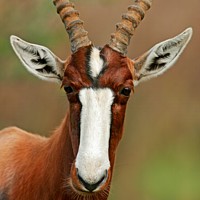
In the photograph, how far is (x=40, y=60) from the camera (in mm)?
10320

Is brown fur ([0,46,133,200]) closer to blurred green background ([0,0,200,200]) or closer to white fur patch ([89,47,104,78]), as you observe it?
white fur patch ([89,47,104,78])

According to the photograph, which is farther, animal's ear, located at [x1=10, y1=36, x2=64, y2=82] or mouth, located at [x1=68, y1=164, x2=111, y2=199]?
animal's ear, located at [x1=10, y1=36, x2=64, y2=82]

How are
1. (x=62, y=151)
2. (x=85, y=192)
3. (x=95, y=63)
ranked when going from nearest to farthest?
(x=85, y=192) < (x=95, y=63) < (x=62, y=151)

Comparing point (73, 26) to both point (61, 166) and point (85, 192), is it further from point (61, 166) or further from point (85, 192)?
point (85, 192)

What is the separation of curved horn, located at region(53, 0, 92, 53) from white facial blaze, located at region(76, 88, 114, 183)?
25.0 inches

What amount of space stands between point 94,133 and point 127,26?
1440 millimetres

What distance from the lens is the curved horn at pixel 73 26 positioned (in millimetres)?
10031

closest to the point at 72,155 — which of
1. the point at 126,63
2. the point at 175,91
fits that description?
the point at 126,63

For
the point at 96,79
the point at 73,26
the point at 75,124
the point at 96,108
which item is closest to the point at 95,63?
the point at 96,79

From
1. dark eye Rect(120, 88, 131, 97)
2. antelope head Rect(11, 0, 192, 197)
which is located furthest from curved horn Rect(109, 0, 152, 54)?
dark eye Rect(120, 88, 131, 97)

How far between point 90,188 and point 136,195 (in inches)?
384

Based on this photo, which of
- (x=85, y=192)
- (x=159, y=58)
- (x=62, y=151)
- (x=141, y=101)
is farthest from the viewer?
(x=141, y=101)

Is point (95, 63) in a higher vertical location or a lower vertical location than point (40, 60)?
lower

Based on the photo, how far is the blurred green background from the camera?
1844 cm
